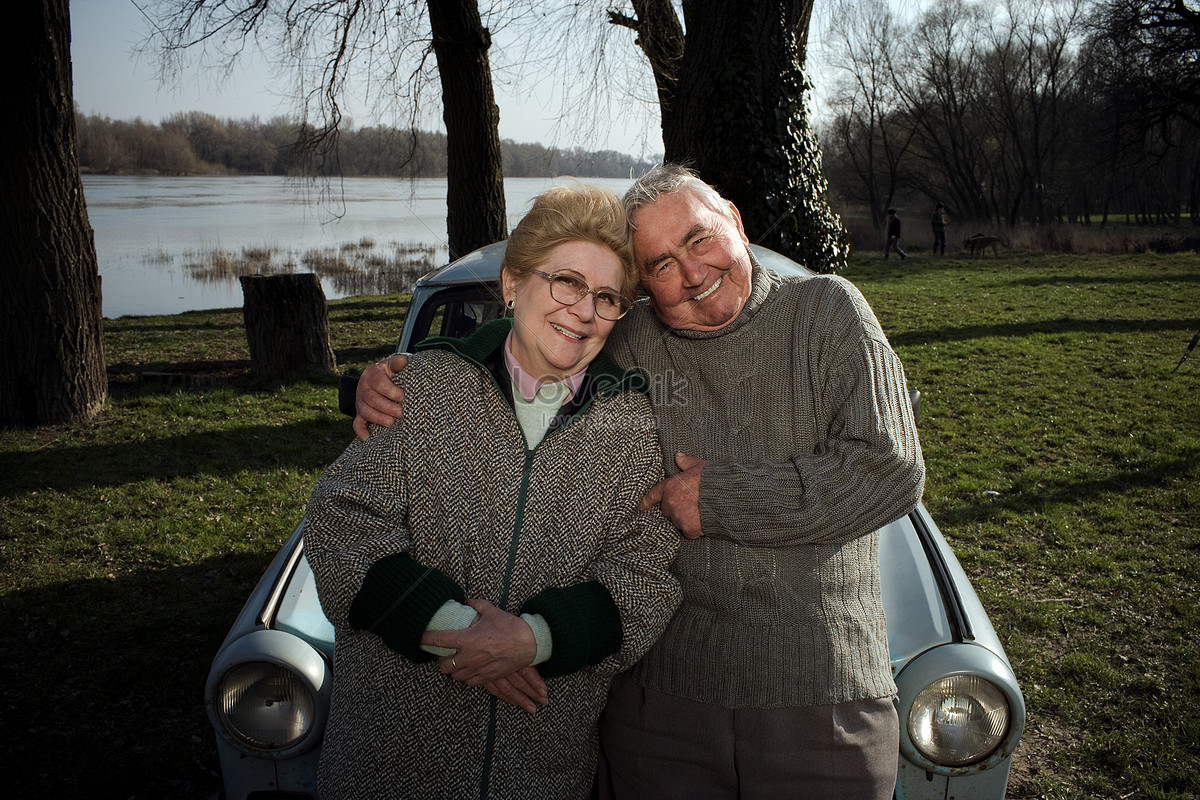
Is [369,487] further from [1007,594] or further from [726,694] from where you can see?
[1007,594]

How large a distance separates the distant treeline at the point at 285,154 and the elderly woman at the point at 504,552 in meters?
0.50

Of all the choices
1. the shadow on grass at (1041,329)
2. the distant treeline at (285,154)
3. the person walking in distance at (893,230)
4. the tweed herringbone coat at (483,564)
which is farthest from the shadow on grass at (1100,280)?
the tweed herringbone coat at (483,564)

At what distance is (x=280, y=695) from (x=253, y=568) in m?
2.76

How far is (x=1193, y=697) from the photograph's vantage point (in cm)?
354

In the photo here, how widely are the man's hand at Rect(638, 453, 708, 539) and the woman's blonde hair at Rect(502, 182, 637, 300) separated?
21.8 inches

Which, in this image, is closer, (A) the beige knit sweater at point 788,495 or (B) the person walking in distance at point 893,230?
(A) the beige knit sweater at point 788,495

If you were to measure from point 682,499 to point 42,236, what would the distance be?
6982mm

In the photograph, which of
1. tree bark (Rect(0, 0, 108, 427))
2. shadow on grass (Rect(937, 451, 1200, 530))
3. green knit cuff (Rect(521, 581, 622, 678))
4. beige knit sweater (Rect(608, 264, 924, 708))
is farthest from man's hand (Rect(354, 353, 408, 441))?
tree bark (Rect(0, 0, 108, 427))

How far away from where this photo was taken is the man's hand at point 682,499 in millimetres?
1881

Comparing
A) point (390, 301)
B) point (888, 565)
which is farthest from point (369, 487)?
point (390, 301)

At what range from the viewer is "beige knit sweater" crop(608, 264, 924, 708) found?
1.86 m

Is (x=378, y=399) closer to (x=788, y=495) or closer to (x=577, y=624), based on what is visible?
(x=577, y=624)

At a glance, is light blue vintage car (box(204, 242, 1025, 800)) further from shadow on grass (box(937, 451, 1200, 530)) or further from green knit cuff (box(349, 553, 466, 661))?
shadow on grass (box(937, 451, 1200, 530))

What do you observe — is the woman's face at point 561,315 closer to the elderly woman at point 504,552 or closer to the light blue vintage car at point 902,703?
the elderly woman at point 504,552
